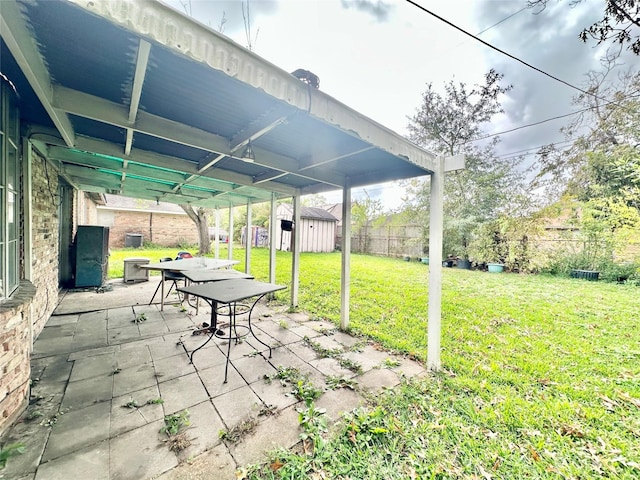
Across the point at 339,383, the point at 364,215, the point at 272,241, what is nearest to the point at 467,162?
the point at 364,215

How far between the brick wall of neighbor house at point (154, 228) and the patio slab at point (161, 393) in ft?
42.9

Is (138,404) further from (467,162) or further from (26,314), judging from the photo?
(467,162)

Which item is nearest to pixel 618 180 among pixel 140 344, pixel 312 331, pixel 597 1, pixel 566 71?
pixel 566 71

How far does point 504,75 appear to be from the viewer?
10984 mm

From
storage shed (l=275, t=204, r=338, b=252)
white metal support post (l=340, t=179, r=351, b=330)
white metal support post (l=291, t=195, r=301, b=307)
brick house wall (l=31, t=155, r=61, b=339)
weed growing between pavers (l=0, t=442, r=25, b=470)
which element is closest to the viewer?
weed growing between pavers (l=0, t=442, r=25, b=470)

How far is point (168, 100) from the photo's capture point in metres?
2.14

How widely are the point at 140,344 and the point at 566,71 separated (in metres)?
11.3

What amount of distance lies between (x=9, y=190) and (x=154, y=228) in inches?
614

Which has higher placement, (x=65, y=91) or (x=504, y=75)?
(x=504, y=75)

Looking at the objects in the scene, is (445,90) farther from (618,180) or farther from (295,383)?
(295,383)

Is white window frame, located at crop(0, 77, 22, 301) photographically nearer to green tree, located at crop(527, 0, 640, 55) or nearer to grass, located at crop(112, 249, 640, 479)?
grass, located at crop(112, 249, 640, 479)

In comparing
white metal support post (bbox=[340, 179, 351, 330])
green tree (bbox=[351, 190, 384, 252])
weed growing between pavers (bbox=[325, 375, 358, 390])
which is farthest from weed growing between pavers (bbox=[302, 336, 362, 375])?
green tree (bbox=[351, 190, 384, 252])

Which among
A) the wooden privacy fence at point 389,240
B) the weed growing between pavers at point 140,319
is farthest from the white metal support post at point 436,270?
the wooden privacy fence at point 389,240

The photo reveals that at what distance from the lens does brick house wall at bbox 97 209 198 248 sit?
14.5 metres
